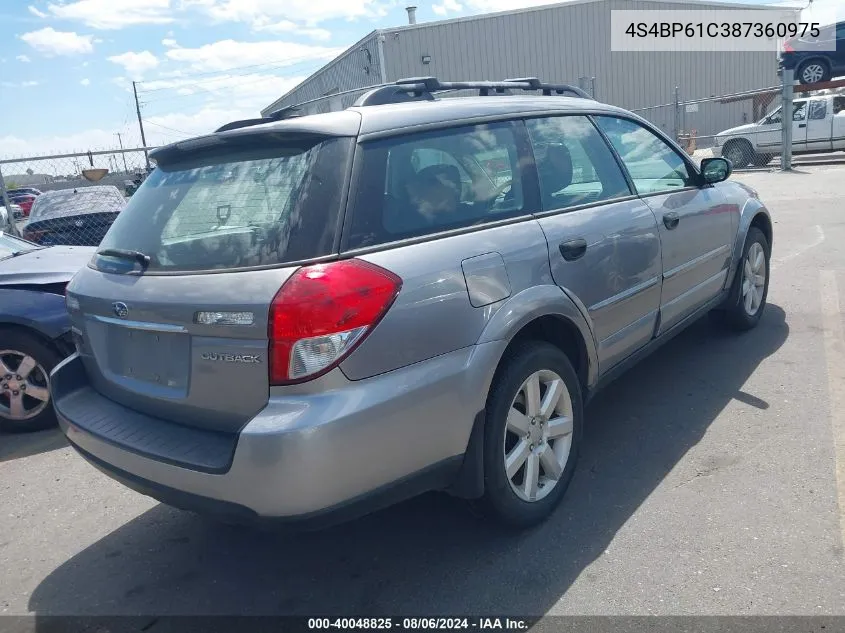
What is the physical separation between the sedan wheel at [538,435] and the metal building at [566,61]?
74.5 feet

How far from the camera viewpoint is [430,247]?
2.59m

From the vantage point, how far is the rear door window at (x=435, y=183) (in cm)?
252

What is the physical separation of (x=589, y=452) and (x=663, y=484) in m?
0.48

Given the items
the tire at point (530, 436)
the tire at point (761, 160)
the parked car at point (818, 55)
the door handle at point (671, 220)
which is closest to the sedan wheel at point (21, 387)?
the tire at point (530, 436)

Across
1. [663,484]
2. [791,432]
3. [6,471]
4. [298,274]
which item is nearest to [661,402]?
[791,432]

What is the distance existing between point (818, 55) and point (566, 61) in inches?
459

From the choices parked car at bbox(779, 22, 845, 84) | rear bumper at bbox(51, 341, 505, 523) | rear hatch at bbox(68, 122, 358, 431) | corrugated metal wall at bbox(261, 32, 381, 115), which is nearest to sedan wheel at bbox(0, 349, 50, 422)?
rear hatch at bbox(68, 122, 358, 431)

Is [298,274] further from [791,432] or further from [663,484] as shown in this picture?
[791,432]

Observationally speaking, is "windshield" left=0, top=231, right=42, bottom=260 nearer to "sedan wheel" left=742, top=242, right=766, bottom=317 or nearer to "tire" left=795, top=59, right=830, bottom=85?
"sedan wheel" left=742, top=242, right=766, bottom=317

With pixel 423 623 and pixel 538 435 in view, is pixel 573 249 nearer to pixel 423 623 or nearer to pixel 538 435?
pixel 538 435

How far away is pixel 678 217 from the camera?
4.04 m

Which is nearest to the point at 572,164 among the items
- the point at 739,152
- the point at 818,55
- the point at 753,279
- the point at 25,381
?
the point at 753,279

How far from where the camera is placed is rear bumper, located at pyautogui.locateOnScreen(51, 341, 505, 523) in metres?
2.21

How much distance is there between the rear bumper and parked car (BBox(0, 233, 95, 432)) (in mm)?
2232
